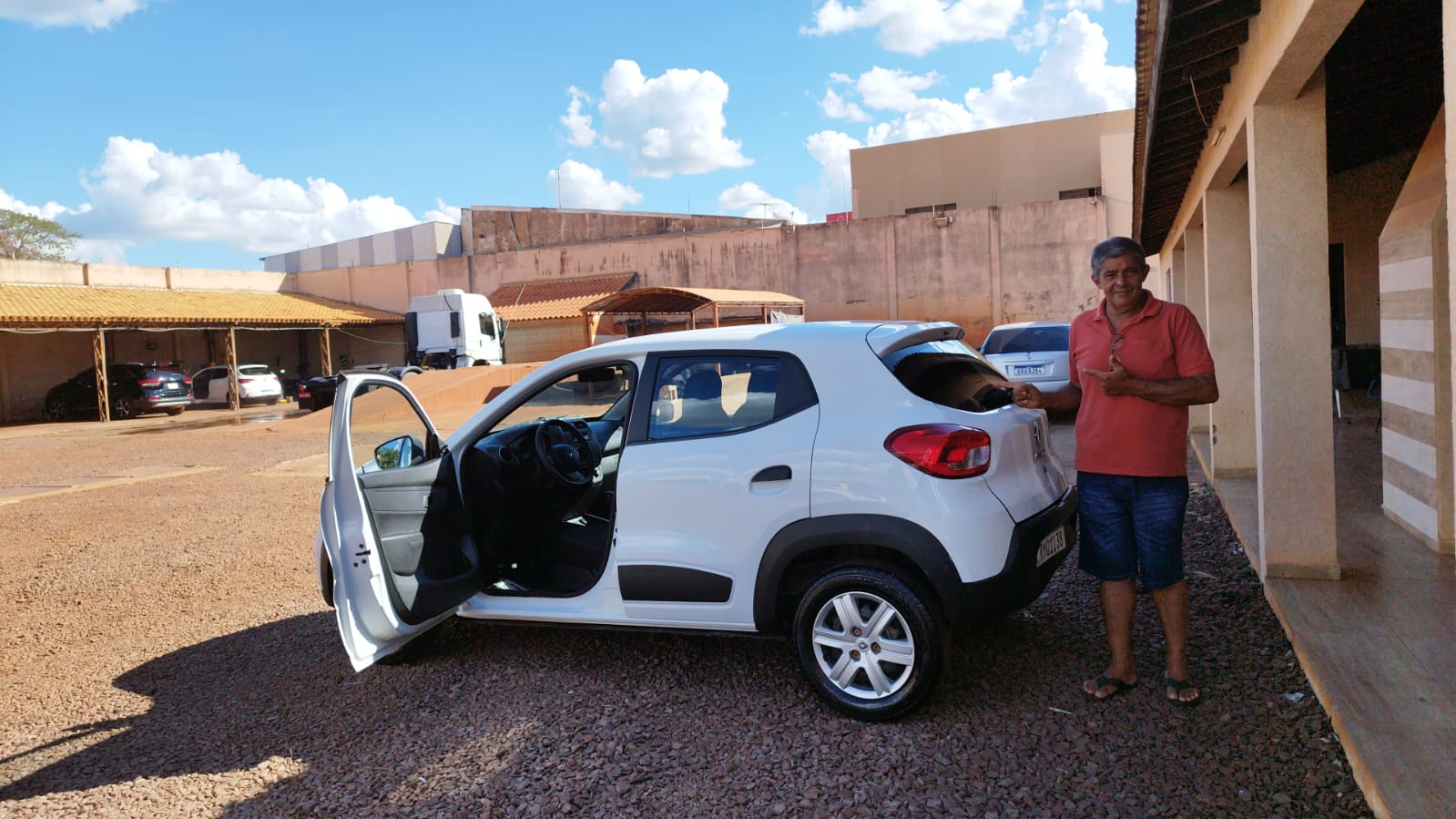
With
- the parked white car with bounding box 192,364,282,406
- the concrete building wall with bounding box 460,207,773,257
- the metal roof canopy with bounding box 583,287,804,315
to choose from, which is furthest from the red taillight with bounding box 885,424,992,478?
the concrete building wall with bounding box 460,207,773,257

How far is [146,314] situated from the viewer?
89.0 ft

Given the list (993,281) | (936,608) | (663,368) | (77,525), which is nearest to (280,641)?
(663,368)

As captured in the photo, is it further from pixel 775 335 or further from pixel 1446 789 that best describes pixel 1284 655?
pixel 775 335

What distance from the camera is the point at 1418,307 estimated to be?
4.96m

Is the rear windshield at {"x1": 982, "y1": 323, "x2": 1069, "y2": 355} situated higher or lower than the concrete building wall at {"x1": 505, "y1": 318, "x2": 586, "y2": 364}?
lower

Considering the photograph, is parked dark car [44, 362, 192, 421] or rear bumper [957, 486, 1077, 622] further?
parked dark car [44, 362, 192, 421]

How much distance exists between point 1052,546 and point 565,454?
2.46 meters

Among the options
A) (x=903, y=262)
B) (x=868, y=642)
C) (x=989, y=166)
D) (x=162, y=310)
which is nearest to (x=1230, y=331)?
(x=868, y=642)

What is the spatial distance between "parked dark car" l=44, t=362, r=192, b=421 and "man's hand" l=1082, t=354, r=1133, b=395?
94.1 feet

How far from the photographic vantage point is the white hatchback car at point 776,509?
3500 millimetres

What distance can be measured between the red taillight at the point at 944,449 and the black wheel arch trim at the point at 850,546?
0.76ft

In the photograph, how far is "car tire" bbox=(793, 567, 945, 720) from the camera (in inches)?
139

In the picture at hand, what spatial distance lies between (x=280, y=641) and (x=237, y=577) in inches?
72.2

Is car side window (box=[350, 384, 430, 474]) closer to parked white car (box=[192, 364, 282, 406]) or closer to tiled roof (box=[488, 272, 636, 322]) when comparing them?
parked white car (box=[192, 364, 282, 406])
